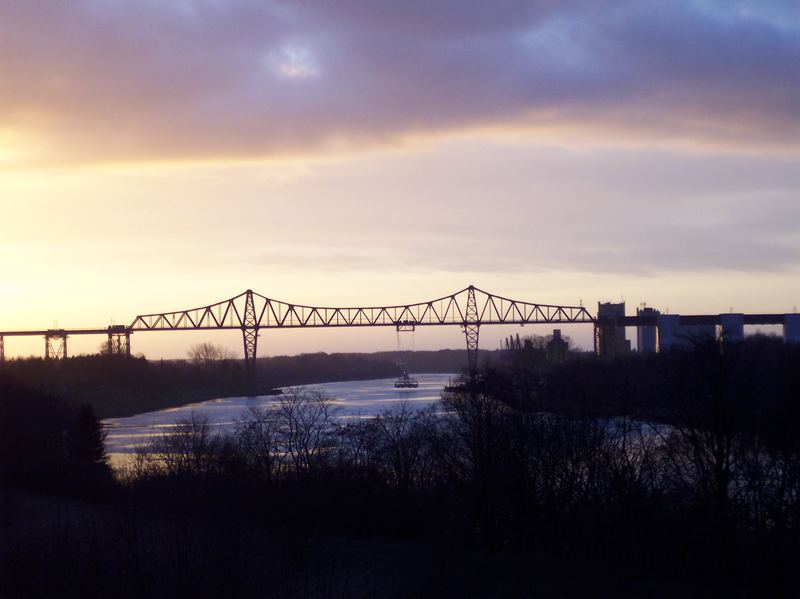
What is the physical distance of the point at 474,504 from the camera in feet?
38.3

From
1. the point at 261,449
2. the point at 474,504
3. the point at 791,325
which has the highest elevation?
the point at 791,325

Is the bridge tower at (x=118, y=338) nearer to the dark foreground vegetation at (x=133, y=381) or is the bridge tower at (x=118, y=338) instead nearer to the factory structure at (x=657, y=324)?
the dark foreground vegetation at (x=133, y=381)

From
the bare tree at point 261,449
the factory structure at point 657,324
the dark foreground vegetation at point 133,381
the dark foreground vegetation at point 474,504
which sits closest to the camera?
the dark foreground vegetation at point 474,504

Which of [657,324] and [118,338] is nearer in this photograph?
[657,324]

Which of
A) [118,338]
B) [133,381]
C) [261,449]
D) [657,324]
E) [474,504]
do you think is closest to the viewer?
[474,504]

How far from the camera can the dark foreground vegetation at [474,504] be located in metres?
8.25

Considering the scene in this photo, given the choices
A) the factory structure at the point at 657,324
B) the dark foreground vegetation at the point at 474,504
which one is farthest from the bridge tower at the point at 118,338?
the dark foreground vegetation at the point at 474,504

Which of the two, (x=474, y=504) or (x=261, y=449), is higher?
(x=261, y=449)

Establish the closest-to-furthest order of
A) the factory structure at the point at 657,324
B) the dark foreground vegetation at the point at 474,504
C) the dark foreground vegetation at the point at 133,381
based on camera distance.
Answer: the dark foreground vegetation at the point at 474,504 → the dark foreground vegetation at the point at 133,381 → the factory structure at the point at 657,324

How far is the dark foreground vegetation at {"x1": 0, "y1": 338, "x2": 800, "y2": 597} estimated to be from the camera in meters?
8.25

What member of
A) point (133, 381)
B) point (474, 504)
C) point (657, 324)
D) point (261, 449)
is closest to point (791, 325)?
point (657, 324)

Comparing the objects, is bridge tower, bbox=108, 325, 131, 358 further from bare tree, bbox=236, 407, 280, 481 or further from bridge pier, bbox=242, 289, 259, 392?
bare tree, bbox=236, 407, 280, 481

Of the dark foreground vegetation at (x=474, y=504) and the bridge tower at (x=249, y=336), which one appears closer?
the dark foreground vegetation at (x=474, y=504)

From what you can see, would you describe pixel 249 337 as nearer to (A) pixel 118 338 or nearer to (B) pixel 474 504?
(A) pixel 118 338
